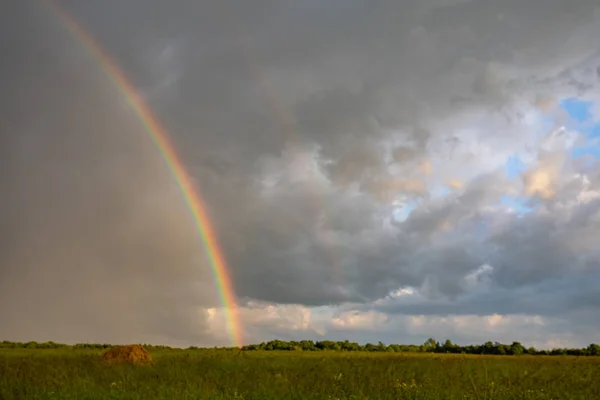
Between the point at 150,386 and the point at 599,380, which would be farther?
the point at 599,380

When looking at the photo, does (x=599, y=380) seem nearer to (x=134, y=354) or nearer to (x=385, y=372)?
(x=385, y=372)

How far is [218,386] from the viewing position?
1916 centimetres

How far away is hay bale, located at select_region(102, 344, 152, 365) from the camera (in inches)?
1190

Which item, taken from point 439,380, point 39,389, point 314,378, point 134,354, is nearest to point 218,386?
point 314,378

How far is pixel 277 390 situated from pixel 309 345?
55914mm

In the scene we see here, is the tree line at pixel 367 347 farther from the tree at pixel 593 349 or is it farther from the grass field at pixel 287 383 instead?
the grass field at pixel 287 383

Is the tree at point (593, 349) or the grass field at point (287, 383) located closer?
the grass field at point (287, 383)

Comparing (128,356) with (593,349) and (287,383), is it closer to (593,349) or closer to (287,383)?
(287,383)

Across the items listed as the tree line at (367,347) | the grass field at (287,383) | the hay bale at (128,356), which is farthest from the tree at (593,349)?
the hay bale at (128,356)

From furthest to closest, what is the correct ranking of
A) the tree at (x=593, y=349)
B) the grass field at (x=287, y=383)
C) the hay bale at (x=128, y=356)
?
the tree at (x=593, y=349) → the hay bale at (x=128, y=356) → the grass field at (x=287, y=383)

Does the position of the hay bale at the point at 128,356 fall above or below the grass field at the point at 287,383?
above

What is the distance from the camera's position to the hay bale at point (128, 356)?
30.2 metres

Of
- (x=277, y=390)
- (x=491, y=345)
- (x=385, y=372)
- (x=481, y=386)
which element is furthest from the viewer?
(x=491, y=345)

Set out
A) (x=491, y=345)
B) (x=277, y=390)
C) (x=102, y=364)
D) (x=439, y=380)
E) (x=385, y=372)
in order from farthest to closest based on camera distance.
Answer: (x=491, y=345) < (x=102, y=364) < (x=385, y=372) < (x=439, y=380) < (x=277, y=390)
